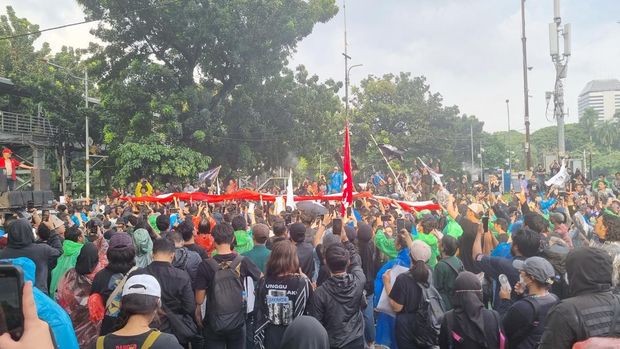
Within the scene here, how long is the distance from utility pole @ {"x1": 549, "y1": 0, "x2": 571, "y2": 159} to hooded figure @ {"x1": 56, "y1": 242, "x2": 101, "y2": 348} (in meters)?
20.0

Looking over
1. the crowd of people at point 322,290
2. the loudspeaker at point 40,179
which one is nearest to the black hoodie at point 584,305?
the crowd of people at point 322,290

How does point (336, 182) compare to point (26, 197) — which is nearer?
point (26, 197)

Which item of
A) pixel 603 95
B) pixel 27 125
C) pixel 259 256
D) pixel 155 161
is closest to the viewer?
pixel 259 256

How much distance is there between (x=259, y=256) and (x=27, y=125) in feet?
104

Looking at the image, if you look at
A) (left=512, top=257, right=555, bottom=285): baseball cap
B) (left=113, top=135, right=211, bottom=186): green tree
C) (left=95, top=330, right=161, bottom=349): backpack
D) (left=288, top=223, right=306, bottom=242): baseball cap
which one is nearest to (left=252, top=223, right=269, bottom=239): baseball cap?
(left=288, top=223, right=306, bottom=242): baseball cap

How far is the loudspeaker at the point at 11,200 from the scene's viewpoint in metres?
18.1

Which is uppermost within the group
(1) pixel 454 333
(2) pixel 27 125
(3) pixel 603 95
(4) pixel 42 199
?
(3) pixel 603 95

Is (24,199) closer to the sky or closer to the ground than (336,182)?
closer to the ground

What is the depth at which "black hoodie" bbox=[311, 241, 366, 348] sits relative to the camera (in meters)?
4.70

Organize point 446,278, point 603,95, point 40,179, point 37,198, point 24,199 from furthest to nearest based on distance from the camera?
1. point 603,95
2. point 40,179
3. point 37,198
4. point 24,199
5. point 446,278

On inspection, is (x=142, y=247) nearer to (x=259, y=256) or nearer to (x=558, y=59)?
(x=259, y=256)

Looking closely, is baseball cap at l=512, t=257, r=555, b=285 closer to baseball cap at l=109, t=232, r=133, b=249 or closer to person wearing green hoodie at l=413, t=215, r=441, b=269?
person wearing green hoodie at l=413, t=215, r=441, b=269

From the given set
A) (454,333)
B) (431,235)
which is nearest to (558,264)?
(454,333)

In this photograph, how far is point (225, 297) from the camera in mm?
5266
